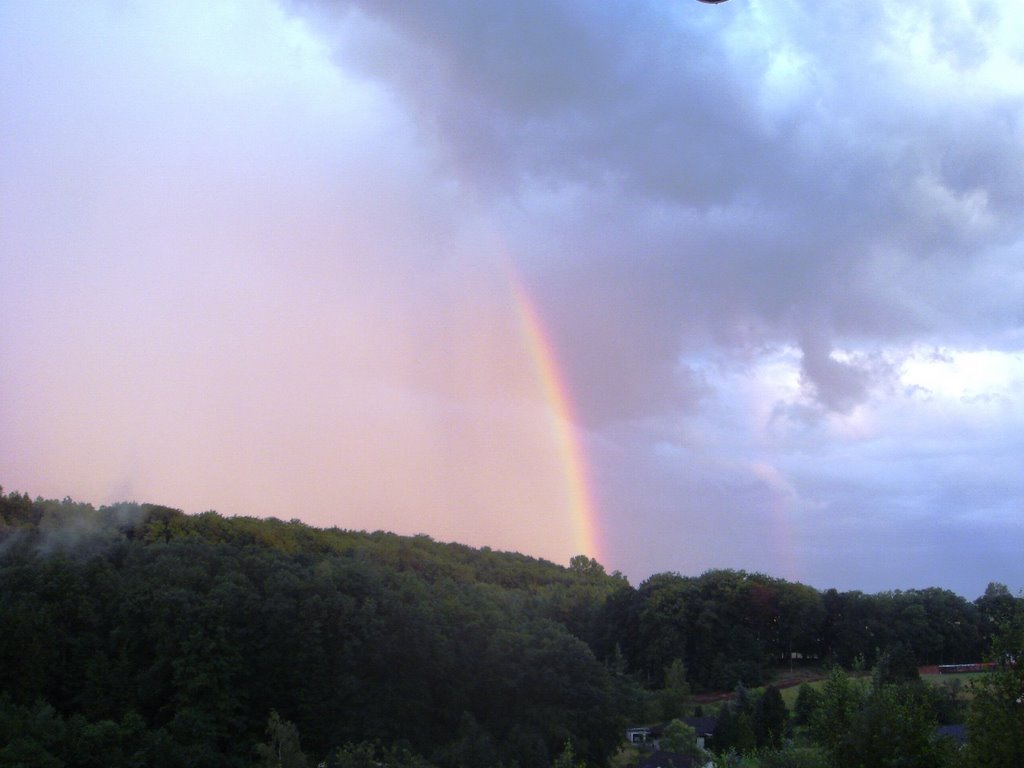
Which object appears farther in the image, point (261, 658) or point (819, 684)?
point (819, 684)

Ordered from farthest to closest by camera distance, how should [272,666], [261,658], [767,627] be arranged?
1. [767,627]
2. [272,666]
3. [261,658]

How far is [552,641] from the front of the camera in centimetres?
4978

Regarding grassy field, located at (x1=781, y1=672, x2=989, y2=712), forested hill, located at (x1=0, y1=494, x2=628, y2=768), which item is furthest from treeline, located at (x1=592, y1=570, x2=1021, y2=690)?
forested hill, located at (x1=0, y1=494, x2=628, y2=768)

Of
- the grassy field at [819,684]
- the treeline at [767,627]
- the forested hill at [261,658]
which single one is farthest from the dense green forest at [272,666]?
the treeline at [767,627]

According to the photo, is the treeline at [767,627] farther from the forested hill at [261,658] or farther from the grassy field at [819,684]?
the forested hill at [261,658]

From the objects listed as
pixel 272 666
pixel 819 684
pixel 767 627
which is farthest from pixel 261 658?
pixel 767 627

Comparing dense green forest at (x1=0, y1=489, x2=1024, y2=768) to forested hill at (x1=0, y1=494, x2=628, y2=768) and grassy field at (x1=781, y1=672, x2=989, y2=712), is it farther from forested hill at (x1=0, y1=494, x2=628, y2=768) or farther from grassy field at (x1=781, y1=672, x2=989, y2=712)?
grassy field at (x1=781, y1=672, x2=989, y2=712)

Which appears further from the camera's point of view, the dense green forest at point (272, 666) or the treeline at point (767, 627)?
the treeline at point (767, 627)

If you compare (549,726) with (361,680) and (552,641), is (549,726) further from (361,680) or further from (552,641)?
(361,680)

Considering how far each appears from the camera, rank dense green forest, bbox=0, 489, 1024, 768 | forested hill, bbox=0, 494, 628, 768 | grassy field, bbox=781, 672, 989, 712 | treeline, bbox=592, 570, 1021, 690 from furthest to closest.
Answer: treeline, bbox=592, 570, 1021, 690 → grassy field, bbox=781, 672, 989, 712 → forested hill, bbox=0, 494, 628, 768 → dense green forest, bbox=0, 489, 1024, 768

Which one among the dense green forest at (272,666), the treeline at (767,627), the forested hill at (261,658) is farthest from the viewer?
the treeline at (767,627)

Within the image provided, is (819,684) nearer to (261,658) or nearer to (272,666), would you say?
(272,666)

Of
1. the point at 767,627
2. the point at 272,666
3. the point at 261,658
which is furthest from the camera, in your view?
the point at 767,627

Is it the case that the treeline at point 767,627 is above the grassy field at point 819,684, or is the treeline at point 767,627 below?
above
